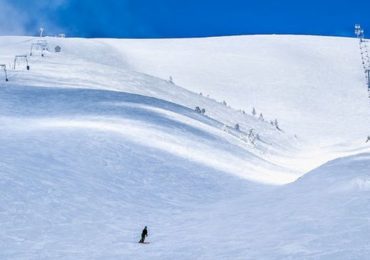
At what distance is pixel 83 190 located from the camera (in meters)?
21.7

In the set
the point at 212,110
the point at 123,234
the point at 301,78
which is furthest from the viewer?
the point at 301,78

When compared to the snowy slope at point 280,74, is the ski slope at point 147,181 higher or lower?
lower

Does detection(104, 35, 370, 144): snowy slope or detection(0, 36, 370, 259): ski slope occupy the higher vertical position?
detection(104, 35, 370, 144): snowy slope

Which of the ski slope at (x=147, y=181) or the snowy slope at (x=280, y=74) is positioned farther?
the snowy slope at (x=280, y=74)

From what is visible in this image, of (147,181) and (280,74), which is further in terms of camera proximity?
(280,74)

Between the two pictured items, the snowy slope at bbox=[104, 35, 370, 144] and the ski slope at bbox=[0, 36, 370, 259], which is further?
the snowy slope at bbox=[104, 35, 370, 144]

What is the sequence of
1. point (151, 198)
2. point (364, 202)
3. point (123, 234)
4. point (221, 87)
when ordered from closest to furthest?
1. point (364, 202)
2. point (123, 234)
3. point (151, 198)
4. point (221, 87)

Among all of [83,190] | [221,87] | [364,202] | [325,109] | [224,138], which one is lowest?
[364,202]

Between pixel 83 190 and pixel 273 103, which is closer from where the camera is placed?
pixel 83 190

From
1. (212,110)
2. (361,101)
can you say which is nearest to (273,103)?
(361,101)

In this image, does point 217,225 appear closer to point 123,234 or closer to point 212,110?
point 123,234

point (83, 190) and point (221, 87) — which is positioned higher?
point (221, 87)

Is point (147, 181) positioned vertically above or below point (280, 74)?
below

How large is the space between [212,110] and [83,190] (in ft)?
140
